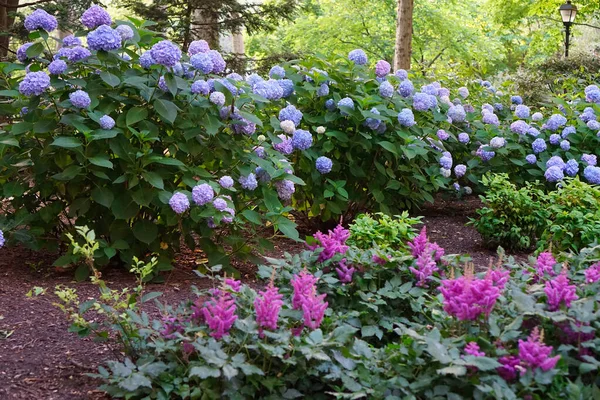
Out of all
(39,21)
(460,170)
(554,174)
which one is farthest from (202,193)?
(554,174)

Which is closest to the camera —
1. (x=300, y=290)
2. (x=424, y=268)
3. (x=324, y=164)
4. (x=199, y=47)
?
(x=300, y=290)

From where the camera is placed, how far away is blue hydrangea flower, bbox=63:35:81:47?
3691mm

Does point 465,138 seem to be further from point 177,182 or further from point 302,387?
point 302,387

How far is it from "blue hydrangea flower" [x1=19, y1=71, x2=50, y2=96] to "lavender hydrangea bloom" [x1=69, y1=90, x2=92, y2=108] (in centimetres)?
15

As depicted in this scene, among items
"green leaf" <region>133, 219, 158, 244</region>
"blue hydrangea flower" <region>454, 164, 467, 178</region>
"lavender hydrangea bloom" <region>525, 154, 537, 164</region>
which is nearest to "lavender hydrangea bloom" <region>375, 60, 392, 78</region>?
"blue hydrangea flower" <region>454, 164, 467, 178</region>

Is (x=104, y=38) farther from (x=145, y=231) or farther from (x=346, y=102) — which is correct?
(x=346, y=102)

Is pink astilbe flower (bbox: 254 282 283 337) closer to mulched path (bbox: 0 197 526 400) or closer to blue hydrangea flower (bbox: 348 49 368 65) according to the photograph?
mulched path (bbox: 0 197 526 400)

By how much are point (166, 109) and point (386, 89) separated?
2.00m

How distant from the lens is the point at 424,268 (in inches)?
109

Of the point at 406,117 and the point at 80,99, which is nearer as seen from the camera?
the point at 80,99

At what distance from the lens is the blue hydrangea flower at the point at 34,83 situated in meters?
3.52

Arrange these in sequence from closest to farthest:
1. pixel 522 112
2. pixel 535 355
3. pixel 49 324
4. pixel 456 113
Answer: pixel 535 355 < pixel 49 324 < pixel 456 113 < pixel 522 112

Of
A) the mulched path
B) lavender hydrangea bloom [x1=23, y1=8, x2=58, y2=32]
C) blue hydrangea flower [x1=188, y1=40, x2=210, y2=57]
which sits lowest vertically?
the mulched path

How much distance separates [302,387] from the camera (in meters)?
2.24
